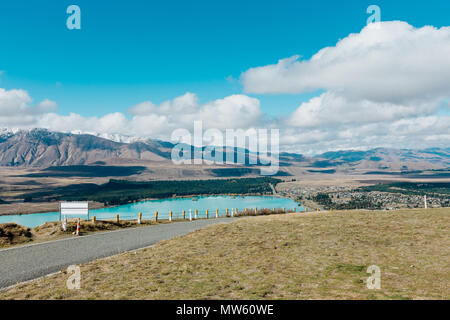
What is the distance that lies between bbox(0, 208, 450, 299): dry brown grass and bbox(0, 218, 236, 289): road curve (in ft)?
5.59

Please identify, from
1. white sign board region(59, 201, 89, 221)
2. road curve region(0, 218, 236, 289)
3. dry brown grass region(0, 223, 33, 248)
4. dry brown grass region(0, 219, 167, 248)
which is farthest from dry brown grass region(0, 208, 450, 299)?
white sign board region(59, 201, 89, 221)

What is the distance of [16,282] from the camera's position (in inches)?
497

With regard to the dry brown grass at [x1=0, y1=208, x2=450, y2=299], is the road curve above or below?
below

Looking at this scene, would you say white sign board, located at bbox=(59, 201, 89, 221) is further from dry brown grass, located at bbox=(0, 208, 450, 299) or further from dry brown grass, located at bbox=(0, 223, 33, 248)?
dry brown grass, located at bbox=(0, 208, 450, 299)

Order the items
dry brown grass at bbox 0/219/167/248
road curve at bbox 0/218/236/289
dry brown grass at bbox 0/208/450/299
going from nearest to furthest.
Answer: dry brown grass at bbox 0/208/450/299 < road curve at bbox 0/218/236/289 < dry brown grass at bbox 0/219/167/248

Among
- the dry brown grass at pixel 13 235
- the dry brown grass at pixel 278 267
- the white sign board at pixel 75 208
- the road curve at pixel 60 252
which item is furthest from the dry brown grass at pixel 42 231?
the dry brown grass at pixel 278 267

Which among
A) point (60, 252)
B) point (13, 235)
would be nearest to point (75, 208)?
point (13, 235)

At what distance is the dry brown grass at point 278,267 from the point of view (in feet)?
32.6

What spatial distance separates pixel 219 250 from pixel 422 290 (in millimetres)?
10019

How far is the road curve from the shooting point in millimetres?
14122

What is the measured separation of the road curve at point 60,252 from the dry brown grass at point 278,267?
67.1 inches

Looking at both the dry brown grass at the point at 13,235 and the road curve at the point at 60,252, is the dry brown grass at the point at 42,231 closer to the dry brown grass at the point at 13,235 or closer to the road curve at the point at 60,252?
the dry brown grass at the point at 13,235
